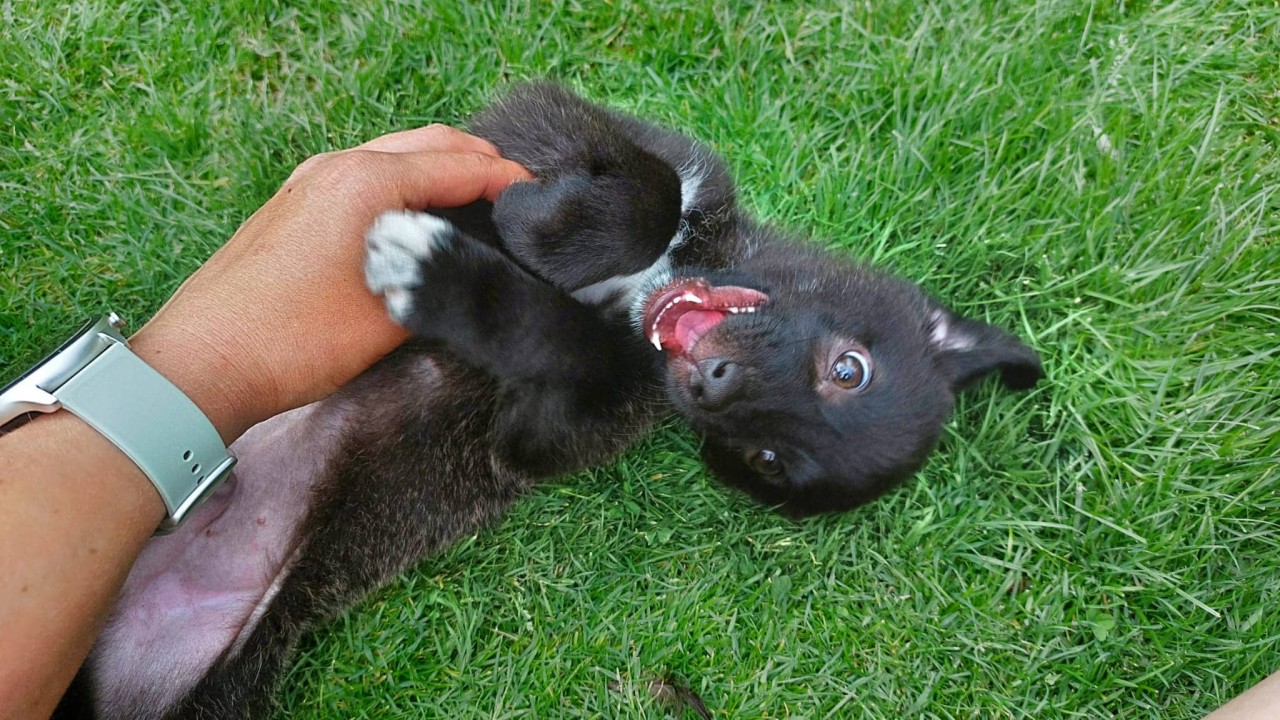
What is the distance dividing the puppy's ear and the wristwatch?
89.8 inches

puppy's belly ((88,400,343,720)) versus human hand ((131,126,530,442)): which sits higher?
human hand ((131,126,530,442))

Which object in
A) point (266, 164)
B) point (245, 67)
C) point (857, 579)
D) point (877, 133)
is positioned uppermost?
point (245, 67)

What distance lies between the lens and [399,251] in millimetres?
2547

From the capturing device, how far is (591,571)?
3.31 metres

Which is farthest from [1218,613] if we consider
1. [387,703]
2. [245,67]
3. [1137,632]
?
[245,67]

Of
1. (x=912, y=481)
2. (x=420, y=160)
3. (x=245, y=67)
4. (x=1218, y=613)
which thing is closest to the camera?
(x=420, y=160)

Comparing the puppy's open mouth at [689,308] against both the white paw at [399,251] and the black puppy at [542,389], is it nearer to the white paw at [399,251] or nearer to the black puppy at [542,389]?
the black puppy at [542,389]

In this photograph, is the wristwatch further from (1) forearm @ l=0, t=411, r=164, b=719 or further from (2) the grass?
(2) the grass

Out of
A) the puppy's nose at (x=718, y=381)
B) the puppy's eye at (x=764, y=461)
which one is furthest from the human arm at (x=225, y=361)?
the puppy's eye at (x=764, y=461)

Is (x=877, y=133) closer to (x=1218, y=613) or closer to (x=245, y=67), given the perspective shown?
(x=1218, y=613)

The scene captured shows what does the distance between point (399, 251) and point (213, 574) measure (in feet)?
→ 4.39

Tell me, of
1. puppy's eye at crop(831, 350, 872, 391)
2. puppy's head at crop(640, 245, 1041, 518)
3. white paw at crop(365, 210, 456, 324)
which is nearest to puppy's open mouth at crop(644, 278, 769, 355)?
puppy's head at crop(640, 245, 1041, 518)

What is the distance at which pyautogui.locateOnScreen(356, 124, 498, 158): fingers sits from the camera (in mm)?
2932

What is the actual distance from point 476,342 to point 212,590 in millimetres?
1301
